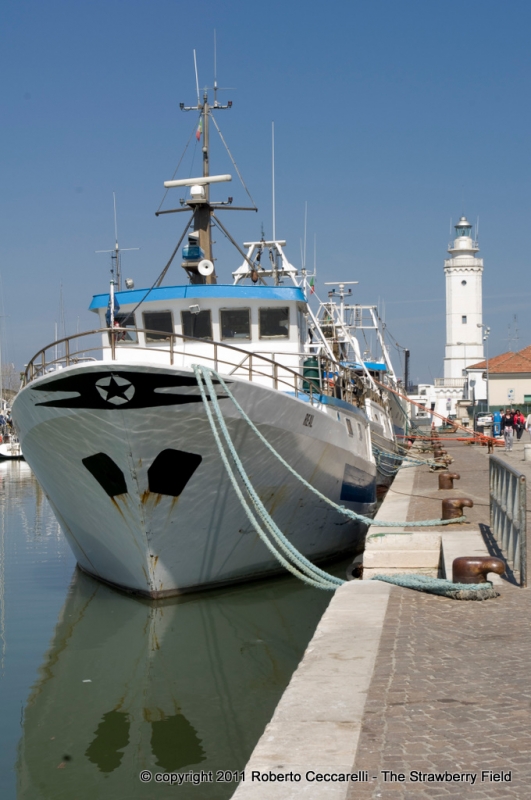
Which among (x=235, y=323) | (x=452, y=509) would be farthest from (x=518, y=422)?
(x=452, y=509)

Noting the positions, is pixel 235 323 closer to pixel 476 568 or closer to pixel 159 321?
pixel 159 321

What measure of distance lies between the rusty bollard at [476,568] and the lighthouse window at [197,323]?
7284mm

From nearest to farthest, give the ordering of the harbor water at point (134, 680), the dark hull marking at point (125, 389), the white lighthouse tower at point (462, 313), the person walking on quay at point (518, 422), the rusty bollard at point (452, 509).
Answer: the harbor water at point (134, 680) < the dark hull marking at point (125, 389) < the rusty bollard at point (452, 509) < the person walking on quay at point (518, 422) < the white lighthouse tower at point (462, 313)

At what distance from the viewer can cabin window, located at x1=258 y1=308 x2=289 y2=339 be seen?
13805 millimetres

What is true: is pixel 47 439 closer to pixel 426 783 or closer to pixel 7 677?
pixel 7 677

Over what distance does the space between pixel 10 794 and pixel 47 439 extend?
5594 millimetres

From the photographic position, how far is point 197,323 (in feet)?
45.1

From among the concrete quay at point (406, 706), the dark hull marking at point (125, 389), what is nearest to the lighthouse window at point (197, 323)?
the dark hull marking at point (125, 389)

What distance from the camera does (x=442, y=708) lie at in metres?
4.64

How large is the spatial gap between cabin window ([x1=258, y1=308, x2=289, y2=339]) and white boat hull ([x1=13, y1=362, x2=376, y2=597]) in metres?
1.89

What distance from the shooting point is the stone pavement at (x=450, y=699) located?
3816 mm

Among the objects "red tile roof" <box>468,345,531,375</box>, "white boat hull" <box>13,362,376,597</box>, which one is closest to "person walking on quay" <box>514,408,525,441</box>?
"red tile roof" <box>468,345,531,375</box>

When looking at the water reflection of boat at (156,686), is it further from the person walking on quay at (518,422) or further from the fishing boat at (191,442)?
the person walking on quay at (518,422)

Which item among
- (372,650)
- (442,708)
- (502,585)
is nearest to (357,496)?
(502,585)
